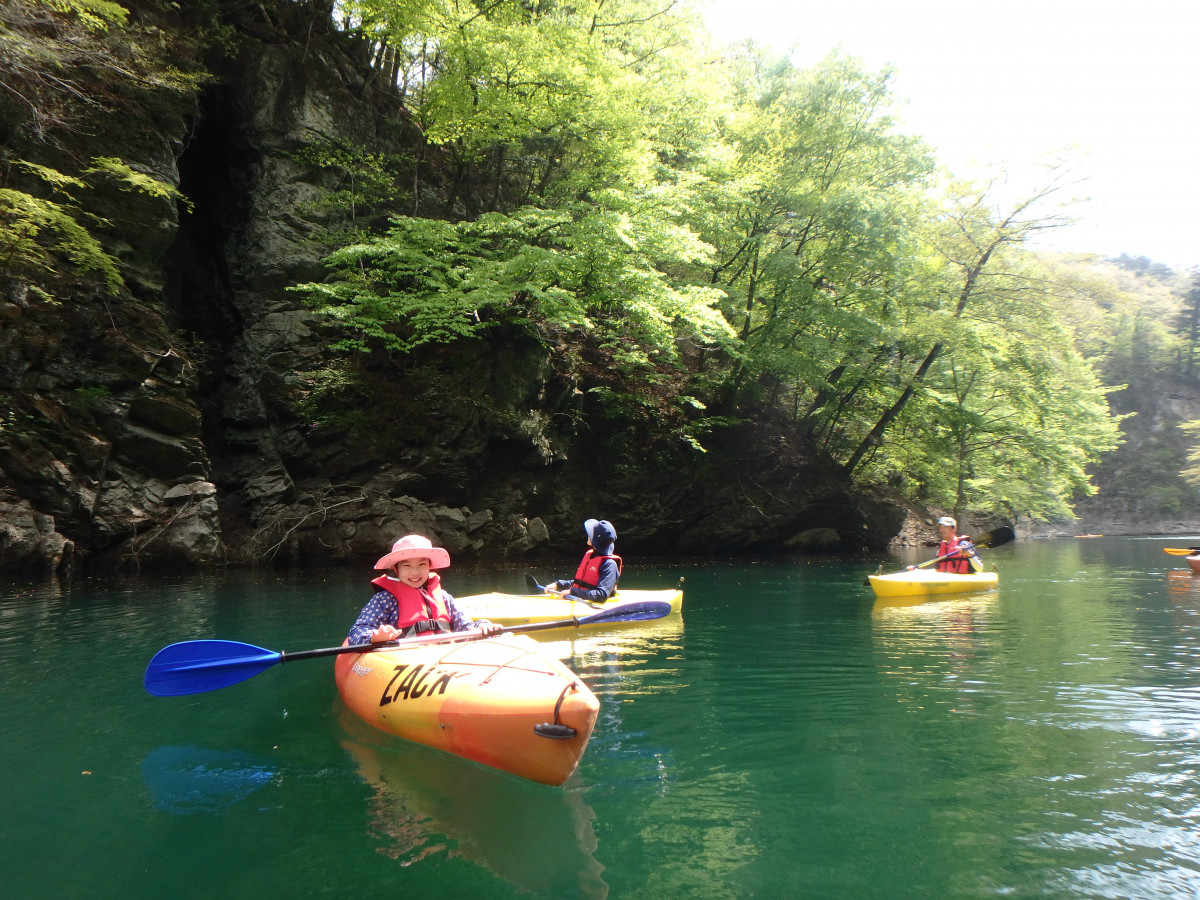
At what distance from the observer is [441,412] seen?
14.9 m

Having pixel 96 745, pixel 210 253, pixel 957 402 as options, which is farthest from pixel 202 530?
pixel 957 402

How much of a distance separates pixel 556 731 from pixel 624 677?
111 inches

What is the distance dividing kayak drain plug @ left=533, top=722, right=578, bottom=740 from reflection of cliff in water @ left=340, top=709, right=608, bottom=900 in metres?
0.37

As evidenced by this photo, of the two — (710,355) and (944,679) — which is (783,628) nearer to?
(944,679)

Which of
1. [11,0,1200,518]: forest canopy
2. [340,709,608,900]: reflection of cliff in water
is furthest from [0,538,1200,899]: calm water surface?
[11,0,1200,518]: forest canopy

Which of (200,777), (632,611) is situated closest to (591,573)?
(632,611)

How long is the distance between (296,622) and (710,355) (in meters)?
13.4

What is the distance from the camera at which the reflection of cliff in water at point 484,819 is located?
2.69m

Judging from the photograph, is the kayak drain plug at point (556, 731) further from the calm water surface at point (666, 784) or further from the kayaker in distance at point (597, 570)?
the kayaker in distance at point (597, 570)

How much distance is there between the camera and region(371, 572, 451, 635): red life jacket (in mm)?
4895

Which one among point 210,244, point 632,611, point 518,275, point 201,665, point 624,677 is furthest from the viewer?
point 210,244

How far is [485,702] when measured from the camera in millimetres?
3428

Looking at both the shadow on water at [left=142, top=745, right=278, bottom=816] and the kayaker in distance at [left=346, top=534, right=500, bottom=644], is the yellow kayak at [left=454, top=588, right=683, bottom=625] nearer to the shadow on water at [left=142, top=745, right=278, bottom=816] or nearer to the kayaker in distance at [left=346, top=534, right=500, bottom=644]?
the kayaker in distance at [left=346, top=534, right=500, bottom=644]

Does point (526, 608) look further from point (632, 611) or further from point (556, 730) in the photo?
point (556, 730)
